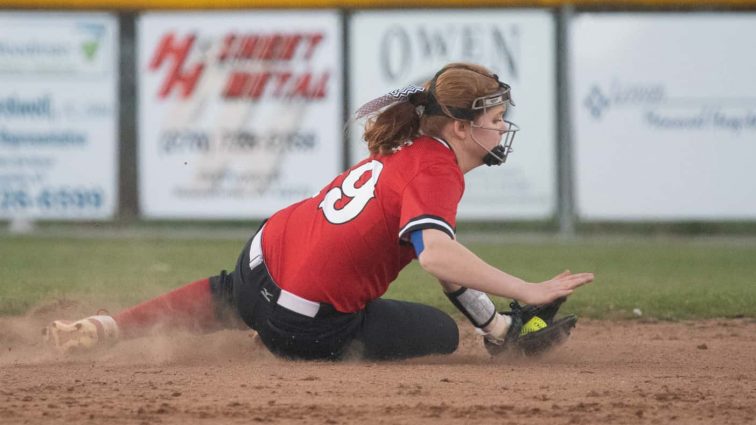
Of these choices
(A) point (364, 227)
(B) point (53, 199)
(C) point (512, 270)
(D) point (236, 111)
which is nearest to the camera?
(A) point (364, 227)

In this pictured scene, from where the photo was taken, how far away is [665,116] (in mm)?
12523

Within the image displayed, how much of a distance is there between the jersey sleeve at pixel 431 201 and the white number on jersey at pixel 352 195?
20 cm

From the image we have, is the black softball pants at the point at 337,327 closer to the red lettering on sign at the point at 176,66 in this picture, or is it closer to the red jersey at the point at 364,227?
the red jersey at the point at 364,227

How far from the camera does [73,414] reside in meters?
3.91

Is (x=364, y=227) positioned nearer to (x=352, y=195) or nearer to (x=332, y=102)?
(x=352, y=195)

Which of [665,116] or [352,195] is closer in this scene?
[352,195]

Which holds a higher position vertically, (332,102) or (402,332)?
(332,102)

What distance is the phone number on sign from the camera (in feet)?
40.4

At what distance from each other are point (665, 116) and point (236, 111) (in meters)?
4.10

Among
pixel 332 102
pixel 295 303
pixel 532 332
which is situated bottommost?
pixel 532 332

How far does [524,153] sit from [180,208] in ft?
10.9

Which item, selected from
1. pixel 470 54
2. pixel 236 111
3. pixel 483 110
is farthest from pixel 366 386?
pixel 470 54

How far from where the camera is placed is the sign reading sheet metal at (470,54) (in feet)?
41.2

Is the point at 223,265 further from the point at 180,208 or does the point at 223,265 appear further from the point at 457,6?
the point at 457,6
